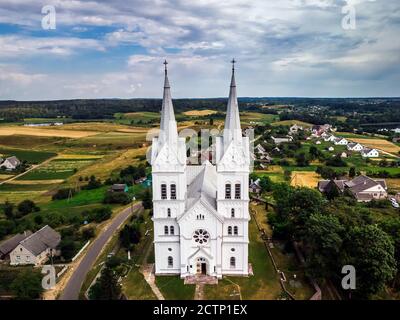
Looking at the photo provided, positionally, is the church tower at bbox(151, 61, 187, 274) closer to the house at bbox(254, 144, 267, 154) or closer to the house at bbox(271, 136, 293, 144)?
the house at bbox(254, 144, 267, 154)

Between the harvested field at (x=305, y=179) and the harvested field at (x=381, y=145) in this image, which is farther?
the harvested field at (x=381, y=145)

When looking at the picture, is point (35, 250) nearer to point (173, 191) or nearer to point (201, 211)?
point (173, 191)

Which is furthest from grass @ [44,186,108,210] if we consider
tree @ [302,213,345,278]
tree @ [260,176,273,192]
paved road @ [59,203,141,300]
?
tree @ [302,213,345,278]

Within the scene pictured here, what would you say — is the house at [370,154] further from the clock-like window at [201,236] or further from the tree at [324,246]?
the clock-like window at [201,236]

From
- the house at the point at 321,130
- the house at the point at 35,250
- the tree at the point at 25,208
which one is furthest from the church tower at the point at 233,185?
the house at the point at 321,130
